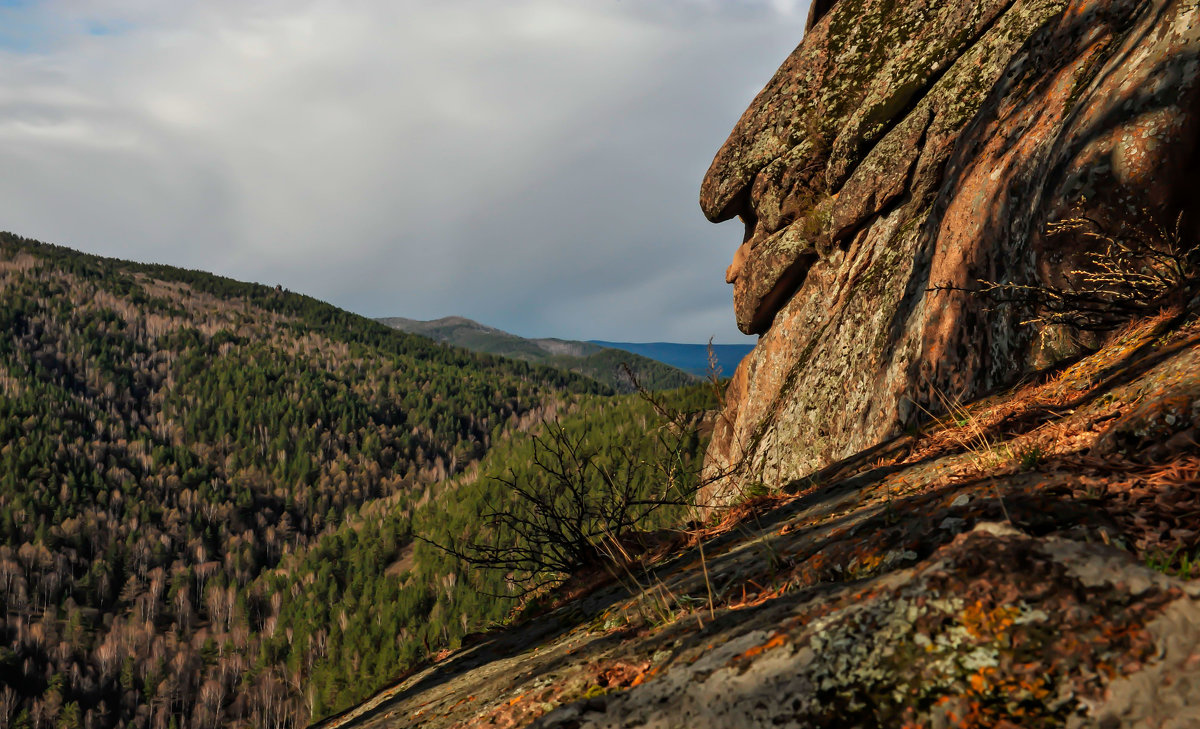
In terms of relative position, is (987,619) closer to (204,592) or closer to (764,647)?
(764,647)

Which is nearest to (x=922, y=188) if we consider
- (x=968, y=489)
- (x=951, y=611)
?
(x=968, y=489)

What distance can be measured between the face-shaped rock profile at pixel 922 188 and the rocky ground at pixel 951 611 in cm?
246

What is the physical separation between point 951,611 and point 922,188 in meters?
12.8

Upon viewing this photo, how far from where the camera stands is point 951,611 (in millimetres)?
2389

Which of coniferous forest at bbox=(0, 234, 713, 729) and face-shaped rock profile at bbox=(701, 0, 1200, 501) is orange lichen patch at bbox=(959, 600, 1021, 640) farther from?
coniferous forest at bbox=(0, 234, 713, 729)

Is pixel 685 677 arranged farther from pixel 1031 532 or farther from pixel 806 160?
pixel 806 160

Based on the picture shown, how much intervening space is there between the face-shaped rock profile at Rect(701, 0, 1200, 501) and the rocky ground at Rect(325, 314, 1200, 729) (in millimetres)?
2460

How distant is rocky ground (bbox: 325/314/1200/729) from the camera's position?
210cm

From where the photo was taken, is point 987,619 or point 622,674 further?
point 622,674

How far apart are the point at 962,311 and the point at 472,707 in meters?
8.37

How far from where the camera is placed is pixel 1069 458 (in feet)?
11.9

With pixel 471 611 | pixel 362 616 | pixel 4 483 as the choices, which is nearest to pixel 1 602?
pixel 4 483

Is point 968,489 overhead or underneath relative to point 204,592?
underneath

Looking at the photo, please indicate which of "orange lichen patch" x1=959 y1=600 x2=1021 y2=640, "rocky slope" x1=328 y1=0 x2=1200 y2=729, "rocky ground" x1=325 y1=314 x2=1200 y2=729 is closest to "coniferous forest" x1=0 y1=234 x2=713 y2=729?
"rocky slope" x1=328 y1=0 x2=1200 y2=729
